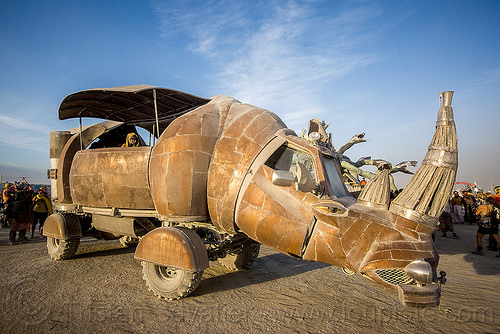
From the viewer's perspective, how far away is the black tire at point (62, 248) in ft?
21.1

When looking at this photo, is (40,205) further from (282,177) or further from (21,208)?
(282,177)

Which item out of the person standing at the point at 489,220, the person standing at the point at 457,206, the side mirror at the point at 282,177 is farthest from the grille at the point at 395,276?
the person standing at the point at 457,206

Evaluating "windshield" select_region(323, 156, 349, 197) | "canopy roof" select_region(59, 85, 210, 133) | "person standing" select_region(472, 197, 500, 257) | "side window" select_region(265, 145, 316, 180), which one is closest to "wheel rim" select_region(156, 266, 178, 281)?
"side window" select_region(265, 145, 316, 180)

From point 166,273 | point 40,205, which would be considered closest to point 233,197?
point 166,273

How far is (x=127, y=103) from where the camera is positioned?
19.7ft

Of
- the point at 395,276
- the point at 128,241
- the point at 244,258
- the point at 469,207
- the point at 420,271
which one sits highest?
the point at 420,271

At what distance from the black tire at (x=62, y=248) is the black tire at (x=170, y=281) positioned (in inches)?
121

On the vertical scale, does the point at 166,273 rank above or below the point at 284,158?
below

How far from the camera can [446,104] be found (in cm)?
324

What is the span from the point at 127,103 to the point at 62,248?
383 cm

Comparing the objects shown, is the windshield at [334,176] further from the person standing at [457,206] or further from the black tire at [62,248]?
the person standing at [457,206]

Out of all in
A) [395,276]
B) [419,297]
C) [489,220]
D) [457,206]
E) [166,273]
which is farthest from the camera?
[457,206]

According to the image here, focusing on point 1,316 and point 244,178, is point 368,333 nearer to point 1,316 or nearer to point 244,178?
point 244,178

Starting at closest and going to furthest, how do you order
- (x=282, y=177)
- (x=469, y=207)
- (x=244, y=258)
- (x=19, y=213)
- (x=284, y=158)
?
(x=282, y=177) → (x=284, y=158) → (x=244, y=258) → (x=19, y=213) → (x=469, y=207)
